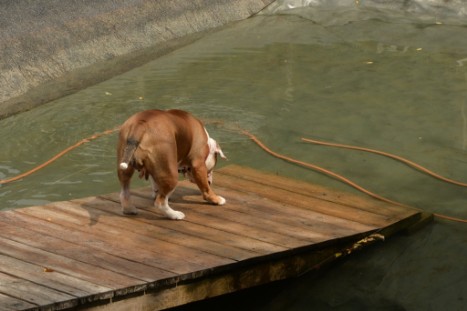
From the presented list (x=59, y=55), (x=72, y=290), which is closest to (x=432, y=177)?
(x=72, y=290)

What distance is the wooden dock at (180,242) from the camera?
5418 mm

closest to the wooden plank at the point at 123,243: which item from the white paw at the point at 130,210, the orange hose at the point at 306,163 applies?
the white paw at the point at 130,210

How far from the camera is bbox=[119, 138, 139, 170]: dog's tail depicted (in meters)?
5.98

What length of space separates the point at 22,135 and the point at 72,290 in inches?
179

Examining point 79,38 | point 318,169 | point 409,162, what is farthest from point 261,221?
point 79,38

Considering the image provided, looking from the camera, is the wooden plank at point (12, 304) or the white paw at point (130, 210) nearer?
the wooden plank at point (12, 304)

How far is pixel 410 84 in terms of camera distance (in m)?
10.6

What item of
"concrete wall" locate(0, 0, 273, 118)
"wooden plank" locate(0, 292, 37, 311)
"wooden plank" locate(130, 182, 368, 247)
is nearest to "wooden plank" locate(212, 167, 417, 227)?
"wooden plank" locate(130, 182, 368, 247)

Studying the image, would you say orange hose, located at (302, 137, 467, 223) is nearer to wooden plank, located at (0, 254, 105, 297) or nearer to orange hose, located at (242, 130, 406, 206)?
orange hose, located at (242, 130, 406, 206)

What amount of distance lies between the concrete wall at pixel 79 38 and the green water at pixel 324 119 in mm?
311

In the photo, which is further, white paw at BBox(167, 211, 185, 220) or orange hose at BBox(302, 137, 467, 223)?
orange hose at BBox(302, 137, 467, 223)

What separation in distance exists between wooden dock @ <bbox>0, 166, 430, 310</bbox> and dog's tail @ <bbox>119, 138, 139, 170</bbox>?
0.52 m

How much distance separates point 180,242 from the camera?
6109mm

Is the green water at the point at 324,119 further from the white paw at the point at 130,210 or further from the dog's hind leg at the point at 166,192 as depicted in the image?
the white paw at the point at 130,210
